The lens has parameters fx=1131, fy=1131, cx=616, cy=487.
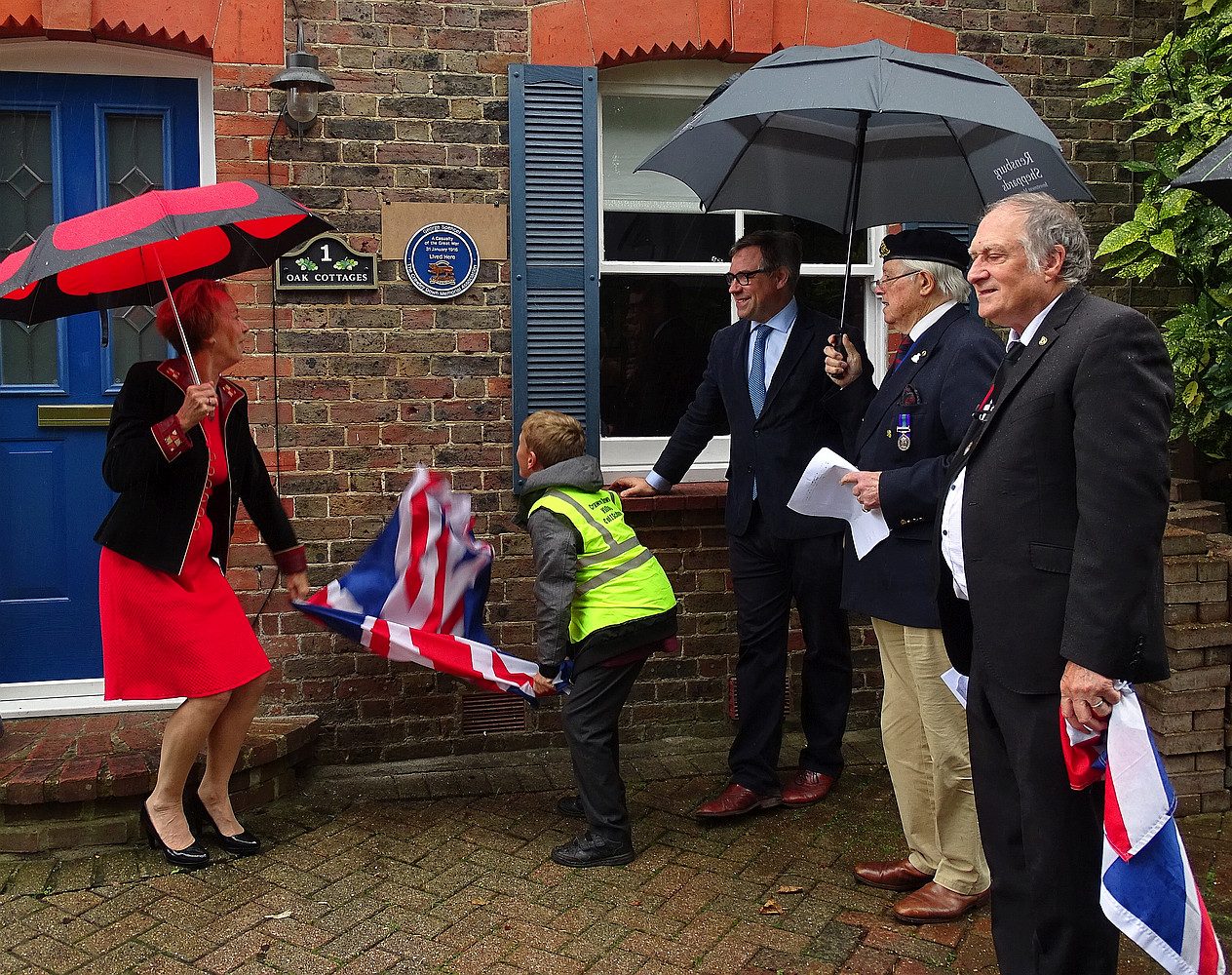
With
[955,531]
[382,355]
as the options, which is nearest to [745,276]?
[382,355]

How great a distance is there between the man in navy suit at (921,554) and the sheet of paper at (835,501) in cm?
5

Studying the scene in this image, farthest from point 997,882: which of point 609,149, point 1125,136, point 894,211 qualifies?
point 1125,136

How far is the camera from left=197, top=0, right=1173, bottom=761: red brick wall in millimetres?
4805

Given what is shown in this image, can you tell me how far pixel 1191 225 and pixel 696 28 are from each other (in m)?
Result: 2.42

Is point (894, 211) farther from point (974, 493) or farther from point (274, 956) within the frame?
point (274, 956)

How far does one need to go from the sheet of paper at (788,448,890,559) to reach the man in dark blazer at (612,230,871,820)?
55cm

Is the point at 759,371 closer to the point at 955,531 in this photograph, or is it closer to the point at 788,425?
the point at 788,425

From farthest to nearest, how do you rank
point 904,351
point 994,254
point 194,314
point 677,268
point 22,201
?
point 677,268
point 22,201
point 194,314
point 904,351
point 994,254

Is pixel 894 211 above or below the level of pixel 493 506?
above

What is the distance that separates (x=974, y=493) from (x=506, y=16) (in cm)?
334

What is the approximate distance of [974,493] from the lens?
2.71 meters

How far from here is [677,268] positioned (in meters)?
5.39

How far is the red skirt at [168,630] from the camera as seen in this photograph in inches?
151

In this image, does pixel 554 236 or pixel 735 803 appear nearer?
pixel 735 803
